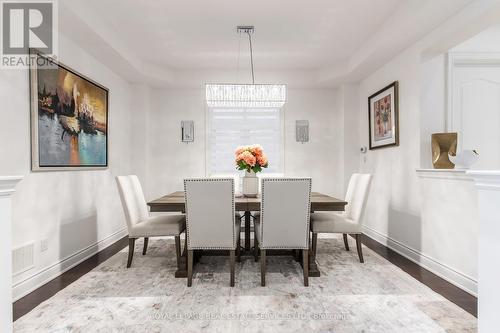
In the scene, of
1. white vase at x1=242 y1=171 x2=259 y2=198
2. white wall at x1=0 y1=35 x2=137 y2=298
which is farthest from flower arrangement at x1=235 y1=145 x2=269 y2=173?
white wall at x1=0 y1=35 x2=137 y2=298

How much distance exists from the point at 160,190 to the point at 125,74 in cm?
195

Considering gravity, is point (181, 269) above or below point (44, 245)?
below

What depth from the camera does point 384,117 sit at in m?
3.73

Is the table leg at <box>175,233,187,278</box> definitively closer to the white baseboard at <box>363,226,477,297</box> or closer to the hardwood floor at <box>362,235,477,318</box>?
the hardwood floor at <box>362,235,477,318</box>

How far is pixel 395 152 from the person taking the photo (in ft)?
11.5

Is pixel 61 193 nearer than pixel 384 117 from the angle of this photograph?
Yes

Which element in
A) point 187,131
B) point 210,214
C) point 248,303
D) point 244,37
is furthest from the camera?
point 187,131

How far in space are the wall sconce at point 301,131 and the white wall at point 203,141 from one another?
0.07 m

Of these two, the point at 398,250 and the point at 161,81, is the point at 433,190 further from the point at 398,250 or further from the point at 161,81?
the point at 161,81

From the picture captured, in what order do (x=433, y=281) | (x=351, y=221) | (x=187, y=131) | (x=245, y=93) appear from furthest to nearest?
(x=187, y=131) < (x=245, y=93) < (x=351, y=221) < (x=433, y=281)

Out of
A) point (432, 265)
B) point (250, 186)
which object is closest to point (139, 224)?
point (250, 186)

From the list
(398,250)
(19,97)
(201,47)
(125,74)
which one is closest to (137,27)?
(201,47)

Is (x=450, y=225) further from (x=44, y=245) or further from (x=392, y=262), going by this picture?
(x=44, y=245)

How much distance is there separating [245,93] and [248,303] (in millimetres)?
2272
